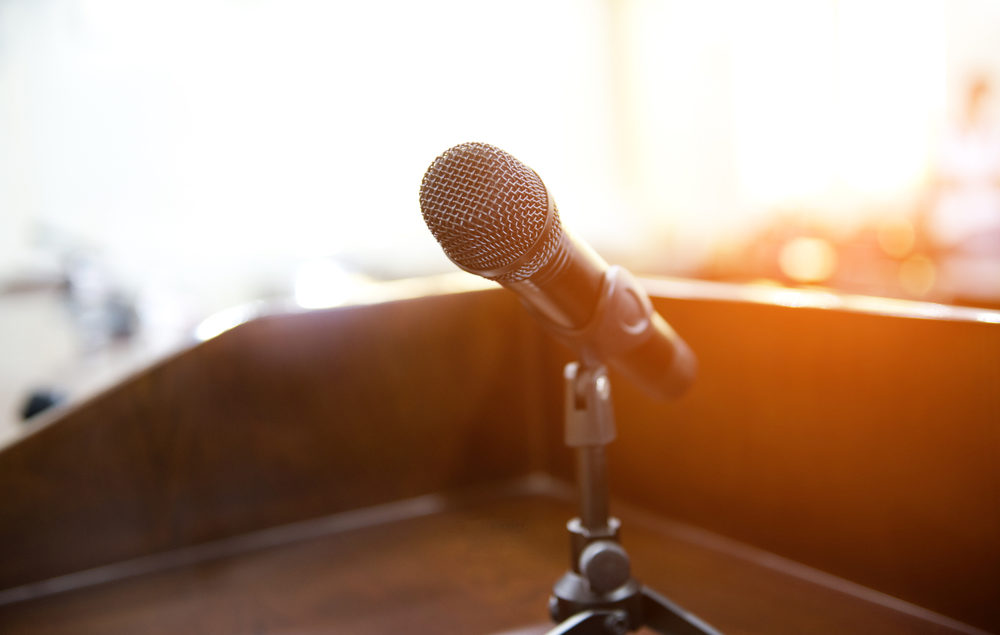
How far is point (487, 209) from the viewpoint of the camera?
637 millimetres

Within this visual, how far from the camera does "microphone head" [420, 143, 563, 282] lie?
0.64 meters

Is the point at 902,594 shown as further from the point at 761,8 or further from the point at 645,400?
the point at 761,8

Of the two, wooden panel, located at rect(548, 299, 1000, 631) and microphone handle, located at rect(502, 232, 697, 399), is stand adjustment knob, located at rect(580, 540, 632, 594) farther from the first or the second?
wooden panel, located at rect(548, 299, 1000, 631)

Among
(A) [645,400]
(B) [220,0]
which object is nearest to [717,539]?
(A) [645,400]

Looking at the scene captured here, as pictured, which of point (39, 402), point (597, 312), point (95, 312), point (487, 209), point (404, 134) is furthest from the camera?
point (404, 134)

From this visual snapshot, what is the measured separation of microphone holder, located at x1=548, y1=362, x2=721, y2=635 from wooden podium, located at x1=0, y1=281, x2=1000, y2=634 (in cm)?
13

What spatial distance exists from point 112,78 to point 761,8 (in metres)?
4.28

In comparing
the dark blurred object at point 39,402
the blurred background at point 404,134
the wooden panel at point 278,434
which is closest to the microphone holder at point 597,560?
the wooden panel at point 278,434

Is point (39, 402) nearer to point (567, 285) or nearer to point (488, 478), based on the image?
point (488, 478)

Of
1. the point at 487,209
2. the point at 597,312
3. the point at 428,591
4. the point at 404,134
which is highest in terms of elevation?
the point at 404,134

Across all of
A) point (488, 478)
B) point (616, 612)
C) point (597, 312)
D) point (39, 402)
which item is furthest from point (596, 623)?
point (39, 402)

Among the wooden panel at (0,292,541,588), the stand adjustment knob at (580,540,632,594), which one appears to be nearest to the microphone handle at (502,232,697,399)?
the stand adjustment knob at (580,540,632,594)

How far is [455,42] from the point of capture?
586cm

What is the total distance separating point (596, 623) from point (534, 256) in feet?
1.21
